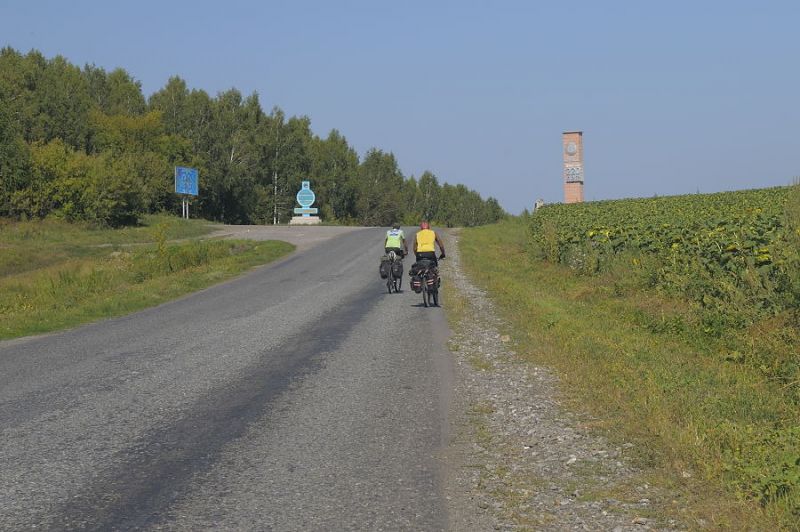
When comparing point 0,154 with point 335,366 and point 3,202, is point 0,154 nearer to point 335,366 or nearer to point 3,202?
point 3,202

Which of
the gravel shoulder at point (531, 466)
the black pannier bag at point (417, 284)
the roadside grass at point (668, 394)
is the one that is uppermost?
the black pannier bag at point (417, 284)

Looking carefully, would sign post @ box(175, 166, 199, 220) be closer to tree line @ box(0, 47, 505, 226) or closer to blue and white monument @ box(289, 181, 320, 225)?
tree line @ box(0, 47, 505, 226)

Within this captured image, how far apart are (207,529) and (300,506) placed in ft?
2.34

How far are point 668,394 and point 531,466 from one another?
2.87 metres

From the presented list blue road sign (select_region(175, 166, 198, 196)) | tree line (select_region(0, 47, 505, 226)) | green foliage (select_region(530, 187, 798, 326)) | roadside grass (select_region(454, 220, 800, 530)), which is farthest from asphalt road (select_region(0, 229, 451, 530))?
blue road sign (select_region(175, 166, 198, 196))

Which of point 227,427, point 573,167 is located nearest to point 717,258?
point 227,427

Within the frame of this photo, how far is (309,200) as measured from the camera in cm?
7706

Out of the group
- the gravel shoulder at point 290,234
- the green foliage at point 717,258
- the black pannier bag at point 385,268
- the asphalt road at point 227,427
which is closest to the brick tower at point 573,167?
the gravel shoulder at point 290,234

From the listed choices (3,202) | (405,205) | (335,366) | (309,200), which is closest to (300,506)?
(335,366)

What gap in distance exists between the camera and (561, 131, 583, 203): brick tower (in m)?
63.0

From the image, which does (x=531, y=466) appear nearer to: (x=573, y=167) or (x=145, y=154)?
(x=573, y=167)

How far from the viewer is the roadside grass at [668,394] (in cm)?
598

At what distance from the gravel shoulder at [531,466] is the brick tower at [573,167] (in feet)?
176

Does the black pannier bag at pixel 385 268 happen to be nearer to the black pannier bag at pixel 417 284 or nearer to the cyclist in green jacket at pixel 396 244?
the cyclist in green jacket at pixel 396 244
